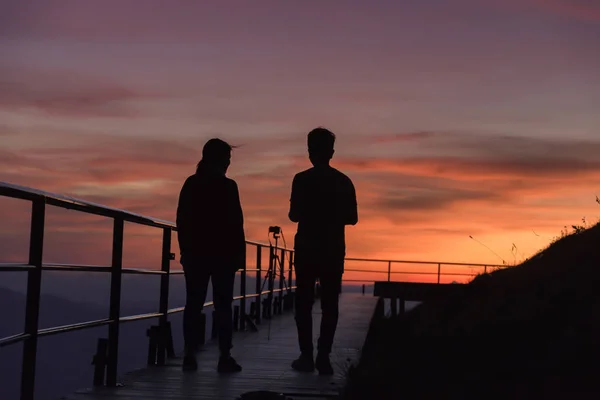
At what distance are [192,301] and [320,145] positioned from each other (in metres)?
1.48

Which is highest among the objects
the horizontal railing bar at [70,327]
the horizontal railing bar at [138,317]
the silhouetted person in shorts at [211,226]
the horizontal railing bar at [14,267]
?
the silhouetted person in shorts at [211,226]

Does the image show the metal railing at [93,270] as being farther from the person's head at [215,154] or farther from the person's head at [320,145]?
the person's head at [320,145]

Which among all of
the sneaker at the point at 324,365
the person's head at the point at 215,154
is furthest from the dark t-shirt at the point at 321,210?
the sneaker at the point at 324,365

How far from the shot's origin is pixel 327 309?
694cm

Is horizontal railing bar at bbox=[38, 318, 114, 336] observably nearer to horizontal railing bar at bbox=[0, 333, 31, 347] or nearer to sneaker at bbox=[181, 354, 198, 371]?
horizontal railing bar at bbox=[0, 333, 31, 347]

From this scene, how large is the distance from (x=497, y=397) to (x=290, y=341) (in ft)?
10.2

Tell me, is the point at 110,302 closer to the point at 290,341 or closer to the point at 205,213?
the point at 205,213

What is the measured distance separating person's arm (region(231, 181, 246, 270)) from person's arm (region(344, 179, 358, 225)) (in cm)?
76

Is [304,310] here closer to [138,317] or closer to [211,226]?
[211,226]

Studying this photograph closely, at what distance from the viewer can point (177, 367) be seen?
734cm

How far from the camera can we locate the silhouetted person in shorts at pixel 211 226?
6.57m

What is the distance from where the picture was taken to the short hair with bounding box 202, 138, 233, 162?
258 inches

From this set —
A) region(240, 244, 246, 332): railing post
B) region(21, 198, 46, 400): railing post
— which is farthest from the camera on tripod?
region(21, 198, 46, 400): railing post

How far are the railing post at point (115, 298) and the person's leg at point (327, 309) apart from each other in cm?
153
